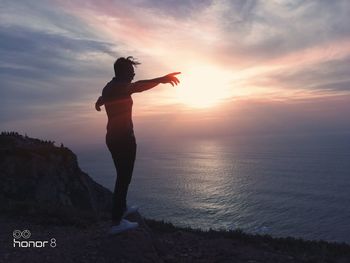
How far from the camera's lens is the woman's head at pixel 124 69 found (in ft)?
23.1

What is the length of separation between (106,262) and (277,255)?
4350 mm

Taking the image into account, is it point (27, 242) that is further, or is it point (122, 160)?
point (27, 242)

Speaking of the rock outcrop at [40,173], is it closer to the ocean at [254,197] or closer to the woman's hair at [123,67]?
the woman's hair at [123,67]

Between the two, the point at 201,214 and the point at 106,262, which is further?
the point at 201,214

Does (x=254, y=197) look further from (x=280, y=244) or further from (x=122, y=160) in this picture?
(x=122, y=160)

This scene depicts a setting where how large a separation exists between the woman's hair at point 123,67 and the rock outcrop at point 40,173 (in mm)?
12975

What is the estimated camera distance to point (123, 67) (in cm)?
702

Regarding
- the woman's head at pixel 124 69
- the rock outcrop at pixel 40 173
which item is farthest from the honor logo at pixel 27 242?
the rock outcrop at pixel 40 173

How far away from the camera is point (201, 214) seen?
75938mm

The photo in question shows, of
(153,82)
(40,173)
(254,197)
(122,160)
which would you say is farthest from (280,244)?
(254,197)

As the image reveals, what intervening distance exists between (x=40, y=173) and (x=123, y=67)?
15.7m

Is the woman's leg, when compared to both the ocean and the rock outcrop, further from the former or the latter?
the ocean

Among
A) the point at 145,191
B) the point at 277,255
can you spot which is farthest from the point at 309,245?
the point at 145,191

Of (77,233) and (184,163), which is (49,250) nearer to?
(77,233)
